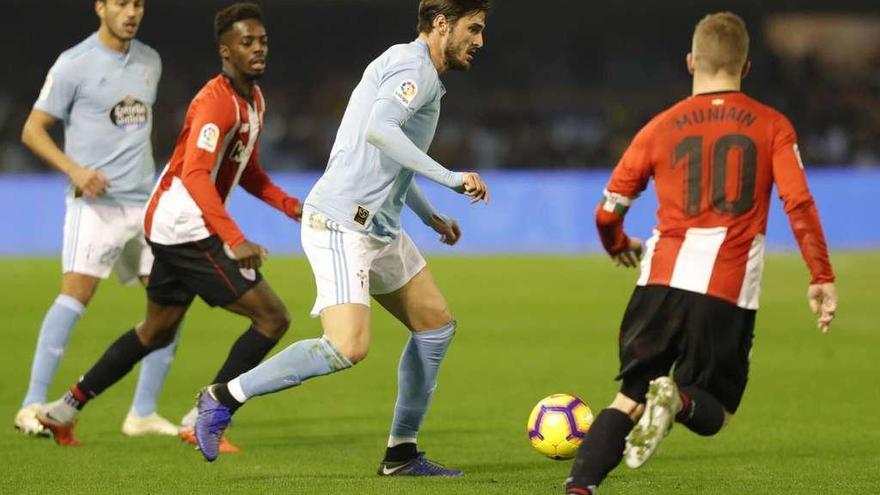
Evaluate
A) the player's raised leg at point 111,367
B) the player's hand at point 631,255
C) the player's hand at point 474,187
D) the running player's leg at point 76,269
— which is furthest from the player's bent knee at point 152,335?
the player's hand at point 631,255

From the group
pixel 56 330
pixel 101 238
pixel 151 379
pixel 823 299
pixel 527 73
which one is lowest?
pixel 151 379

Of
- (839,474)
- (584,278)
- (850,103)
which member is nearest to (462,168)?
(850,103)

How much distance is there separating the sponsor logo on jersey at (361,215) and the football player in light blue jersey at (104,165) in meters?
2.46

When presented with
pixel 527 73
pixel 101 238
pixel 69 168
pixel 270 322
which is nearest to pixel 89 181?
pixel 69 168

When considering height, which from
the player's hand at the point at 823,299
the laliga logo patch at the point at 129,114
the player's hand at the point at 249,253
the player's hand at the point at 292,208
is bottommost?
the player's hand at the point at 249,253

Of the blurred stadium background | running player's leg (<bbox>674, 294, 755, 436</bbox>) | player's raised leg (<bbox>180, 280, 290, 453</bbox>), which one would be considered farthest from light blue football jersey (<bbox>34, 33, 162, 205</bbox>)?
the blurred stadium background

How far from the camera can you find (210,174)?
7461mm

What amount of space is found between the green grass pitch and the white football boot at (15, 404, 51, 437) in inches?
2.7

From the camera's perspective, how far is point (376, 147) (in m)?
6.24

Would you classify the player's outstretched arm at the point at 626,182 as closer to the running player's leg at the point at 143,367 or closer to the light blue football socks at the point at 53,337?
the running player's leg at the point at 143,367

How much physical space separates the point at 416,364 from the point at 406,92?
1311mm

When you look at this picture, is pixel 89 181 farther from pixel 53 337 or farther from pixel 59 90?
A: pixel 53 337

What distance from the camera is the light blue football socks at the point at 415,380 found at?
686 cm

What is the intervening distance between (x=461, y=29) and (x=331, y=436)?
277 centimetres
